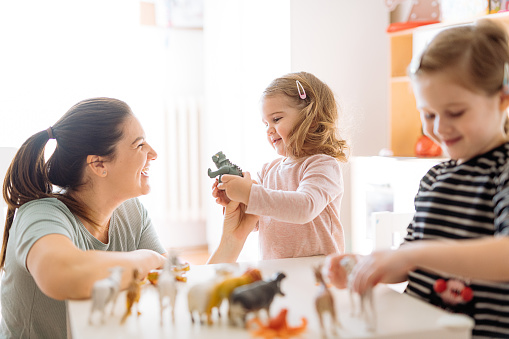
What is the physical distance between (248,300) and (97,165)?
69cm

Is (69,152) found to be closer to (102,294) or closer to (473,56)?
(102,294)

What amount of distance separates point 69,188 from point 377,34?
2035 millimetres

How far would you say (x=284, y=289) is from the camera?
2.84 ft

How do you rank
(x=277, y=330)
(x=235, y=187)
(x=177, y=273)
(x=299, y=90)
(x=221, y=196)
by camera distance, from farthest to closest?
(x=299, y=90), (x=221, y=196), (x=235, y=187), (x=177, y=273), (x=277, y=330)

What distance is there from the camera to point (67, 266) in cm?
84

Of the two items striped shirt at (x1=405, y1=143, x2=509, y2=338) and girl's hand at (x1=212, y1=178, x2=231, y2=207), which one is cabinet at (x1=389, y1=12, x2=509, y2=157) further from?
striped shirt at (x1=405, y1=143, x2=509, y2=338)

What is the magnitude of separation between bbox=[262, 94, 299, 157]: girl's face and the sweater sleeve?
109mm

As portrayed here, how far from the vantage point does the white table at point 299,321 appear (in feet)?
2.18

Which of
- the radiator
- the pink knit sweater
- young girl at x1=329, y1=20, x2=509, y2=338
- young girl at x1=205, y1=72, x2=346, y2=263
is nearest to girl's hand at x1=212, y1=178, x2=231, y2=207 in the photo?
young girl at x1=205, y1=72, x2=346, y2=263


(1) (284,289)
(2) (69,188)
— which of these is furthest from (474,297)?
(2) (69,188)

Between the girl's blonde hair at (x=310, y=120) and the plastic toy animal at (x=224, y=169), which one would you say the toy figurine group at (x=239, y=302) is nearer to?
the plastic toy animal at (x=224, y=169)

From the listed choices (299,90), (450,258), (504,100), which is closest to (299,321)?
(450,258)

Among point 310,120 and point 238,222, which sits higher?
point 310,120

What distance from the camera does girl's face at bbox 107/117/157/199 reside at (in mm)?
→ 1260
